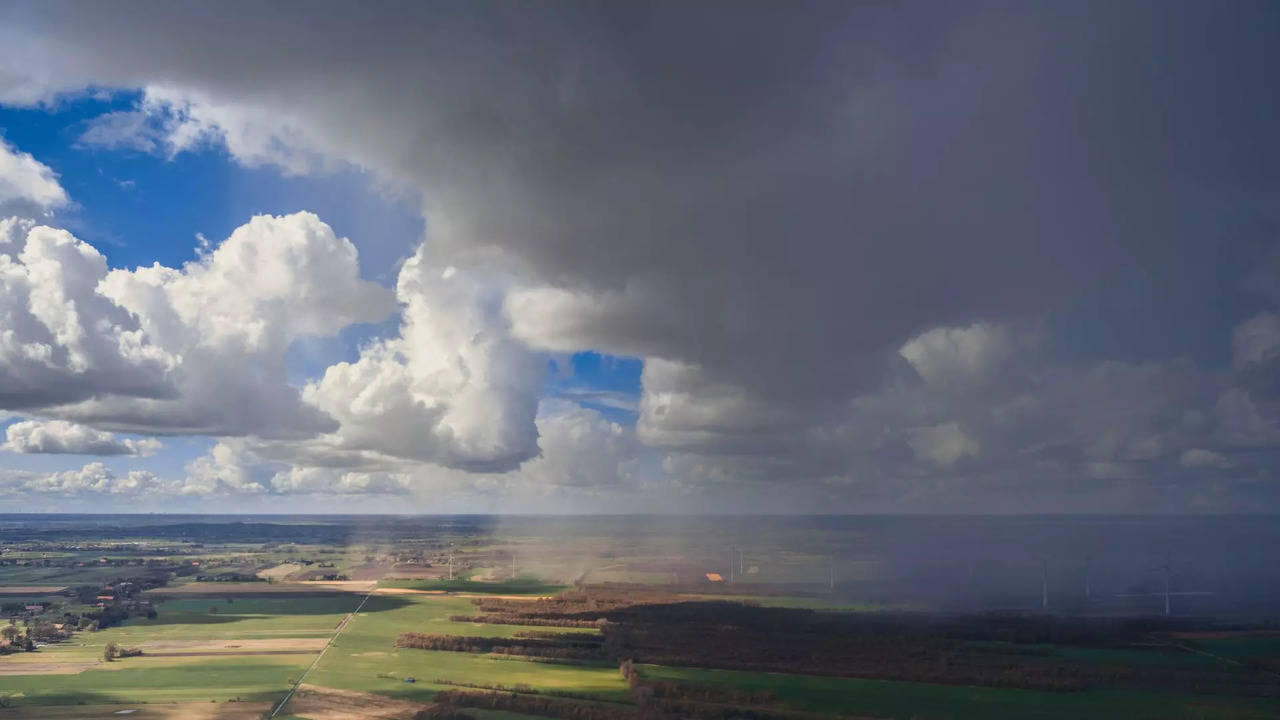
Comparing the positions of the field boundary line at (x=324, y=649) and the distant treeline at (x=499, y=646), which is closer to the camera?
the field boundary line at (x=324, y=649)

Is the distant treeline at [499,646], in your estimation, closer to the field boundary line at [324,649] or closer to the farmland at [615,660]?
the farmland at [615,660]

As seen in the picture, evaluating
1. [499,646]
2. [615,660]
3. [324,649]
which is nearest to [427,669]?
[499,646]

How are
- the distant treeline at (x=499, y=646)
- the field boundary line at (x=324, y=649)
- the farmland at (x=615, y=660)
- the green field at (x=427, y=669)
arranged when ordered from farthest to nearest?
the distant treeline at (x=499, y=646) < the green field at (x=427, y=669) < the farmland at (x=615, y=660) < the field boundary line at (x=324, y=649)

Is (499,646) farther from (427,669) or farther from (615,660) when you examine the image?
(615,660)

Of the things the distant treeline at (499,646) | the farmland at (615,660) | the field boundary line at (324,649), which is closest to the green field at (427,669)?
the farmland at (615,660)

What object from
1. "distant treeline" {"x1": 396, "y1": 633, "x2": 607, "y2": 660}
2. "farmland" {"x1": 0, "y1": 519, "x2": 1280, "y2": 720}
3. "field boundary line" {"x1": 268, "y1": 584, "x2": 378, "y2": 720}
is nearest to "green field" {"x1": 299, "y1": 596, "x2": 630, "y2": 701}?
"farmland" {"x1": 0, "y1": 519, "x2": 1280, "y2": 720}

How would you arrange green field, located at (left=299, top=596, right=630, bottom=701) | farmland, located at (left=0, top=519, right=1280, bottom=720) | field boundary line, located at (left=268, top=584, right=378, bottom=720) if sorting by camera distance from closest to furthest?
field boundary line, located at (left=268, top=584, right=378, bottom=720), farmland, located at (left=0, top=519, right=1280, bottom=720), green field, located at (left=299, top=596, right=630, bottom=701)

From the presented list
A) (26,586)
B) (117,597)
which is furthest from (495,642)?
(26,586)

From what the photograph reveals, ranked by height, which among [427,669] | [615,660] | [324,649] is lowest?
[324,649]

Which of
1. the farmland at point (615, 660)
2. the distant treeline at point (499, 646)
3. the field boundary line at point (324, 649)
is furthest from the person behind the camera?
the distant treeline at point (499, 646)

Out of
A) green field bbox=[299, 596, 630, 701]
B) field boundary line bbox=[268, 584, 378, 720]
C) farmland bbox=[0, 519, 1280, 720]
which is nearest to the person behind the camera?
field boundary line bbox=[268, 584, 378, 720]

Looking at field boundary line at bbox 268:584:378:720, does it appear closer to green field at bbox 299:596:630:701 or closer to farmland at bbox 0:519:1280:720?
farmland at bbox 0:519:1280:720
